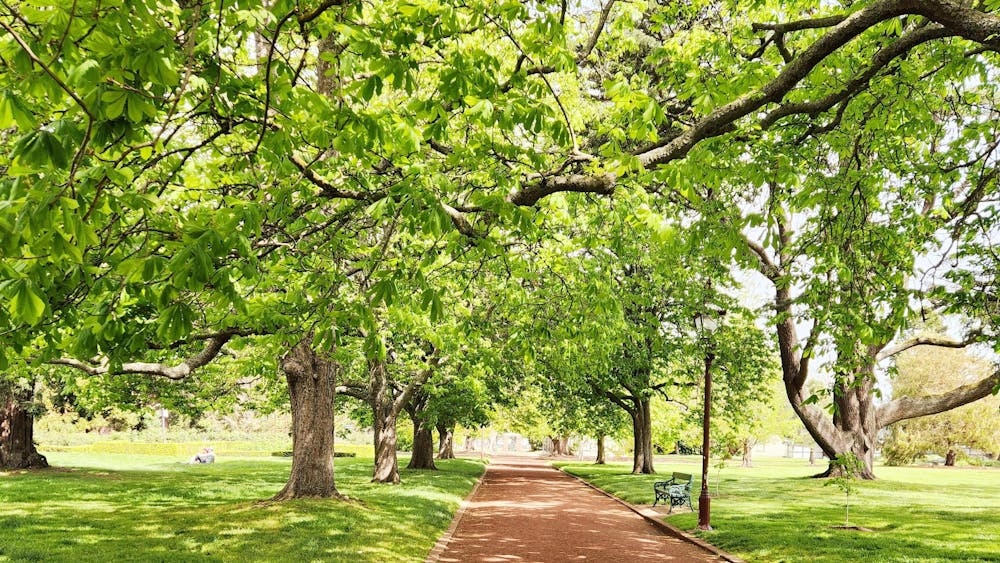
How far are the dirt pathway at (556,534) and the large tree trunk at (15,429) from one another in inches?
728

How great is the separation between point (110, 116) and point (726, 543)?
12816 millimetres

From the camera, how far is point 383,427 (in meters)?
22.7

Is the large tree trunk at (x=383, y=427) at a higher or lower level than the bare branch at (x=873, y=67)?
lower

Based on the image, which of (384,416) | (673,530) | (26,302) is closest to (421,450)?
(384,416)

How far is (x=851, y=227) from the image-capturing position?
9273 millimetres

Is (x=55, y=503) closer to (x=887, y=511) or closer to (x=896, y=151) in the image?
(x=896, y=151)

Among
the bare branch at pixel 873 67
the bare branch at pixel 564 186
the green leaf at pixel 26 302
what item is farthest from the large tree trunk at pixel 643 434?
the green leaf at pixel 26 302

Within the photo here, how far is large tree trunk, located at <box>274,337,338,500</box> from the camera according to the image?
14.9 m

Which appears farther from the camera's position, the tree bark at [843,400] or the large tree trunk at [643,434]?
the large tree trunk at [643,434]

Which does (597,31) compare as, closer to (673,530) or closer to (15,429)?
(673,530)

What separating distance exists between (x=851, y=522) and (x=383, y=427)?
47.9 ft

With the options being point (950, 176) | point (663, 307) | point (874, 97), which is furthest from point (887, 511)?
point (874, 97)

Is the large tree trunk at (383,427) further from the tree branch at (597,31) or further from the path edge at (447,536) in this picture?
the tree branch at (597,31)

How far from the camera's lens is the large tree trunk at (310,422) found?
1492cm
